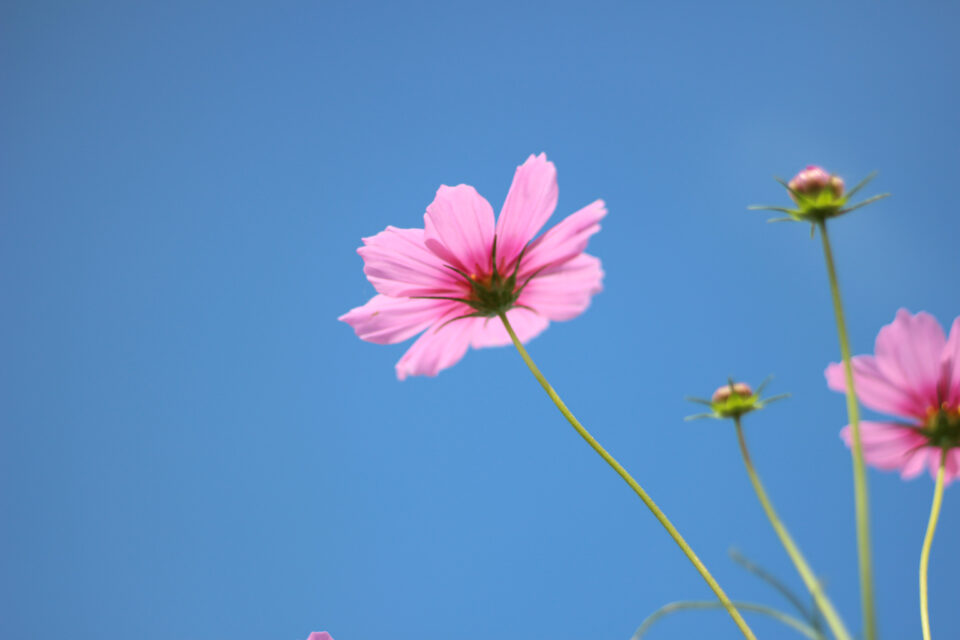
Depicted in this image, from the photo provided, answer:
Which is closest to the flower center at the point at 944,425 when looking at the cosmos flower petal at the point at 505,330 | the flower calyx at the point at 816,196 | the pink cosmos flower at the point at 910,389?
the pink cosmos flower at the point at 910,389

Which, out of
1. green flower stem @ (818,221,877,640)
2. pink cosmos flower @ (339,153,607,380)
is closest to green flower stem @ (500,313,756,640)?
green flower stem @ (818,221,877,640)

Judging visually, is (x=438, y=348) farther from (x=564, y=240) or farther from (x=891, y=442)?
(x=891, y=442)

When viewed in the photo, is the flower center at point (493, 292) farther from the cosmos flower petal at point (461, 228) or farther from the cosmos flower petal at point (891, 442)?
the cosmos flower petal at point (891, 442)

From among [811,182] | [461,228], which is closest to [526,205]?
[461,228]

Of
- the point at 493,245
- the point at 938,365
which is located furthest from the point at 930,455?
the point at 493,245

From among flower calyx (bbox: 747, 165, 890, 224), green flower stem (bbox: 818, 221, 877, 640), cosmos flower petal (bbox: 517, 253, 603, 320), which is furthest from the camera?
cosmos flower petal (bbox: 517, 253, 603, 320)

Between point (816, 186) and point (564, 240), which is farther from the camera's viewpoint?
point (564, 240)

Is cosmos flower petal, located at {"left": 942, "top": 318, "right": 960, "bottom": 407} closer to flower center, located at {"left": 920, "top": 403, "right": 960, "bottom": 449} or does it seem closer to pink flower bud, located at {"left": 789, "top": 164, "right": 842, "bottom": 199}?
flower center, located at {"left": 920, "top": 403, "right": 960, "bottom": 449}
